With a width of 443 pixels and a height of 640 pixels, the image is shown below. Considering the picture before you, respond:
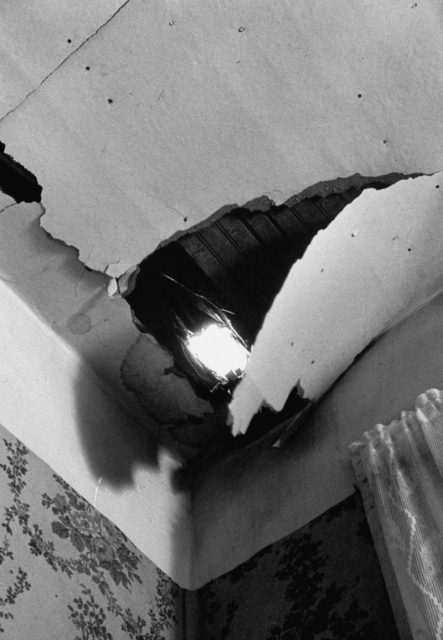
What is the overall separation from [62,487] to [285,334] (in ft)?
2.49

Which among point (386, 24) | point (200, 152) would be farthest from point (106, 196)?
point (386, 24)

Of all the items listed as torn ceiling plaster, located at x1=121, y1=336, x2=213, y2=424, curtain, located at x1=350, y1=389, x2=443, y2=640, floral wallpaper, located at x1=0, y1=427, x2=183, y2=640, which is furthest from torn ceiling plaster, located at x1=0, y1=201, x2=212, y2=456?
curtain, located at x1=350, y1=389, x2=443, y2=640

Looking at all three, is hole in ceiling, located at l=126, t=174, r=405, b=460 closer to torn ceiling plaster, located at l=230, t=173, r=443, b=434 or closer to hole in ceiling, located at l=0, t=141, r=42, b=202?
torn ceiling plaster, located at l=230, t=173, r=443, b=434

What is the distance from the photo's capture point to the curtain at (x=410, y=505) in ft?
4.79

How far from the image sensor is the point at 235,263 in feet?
6.88

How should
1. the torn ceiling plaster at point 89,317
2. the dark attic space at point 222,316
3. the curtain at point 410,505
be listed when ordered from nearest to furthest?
1. the curtain at point 410,505
2. the dark attic space at point 222,316
3. the torn ceiling plaster at point 89,317

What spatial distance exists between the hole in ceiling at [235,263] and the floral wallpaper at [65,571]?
55 cm

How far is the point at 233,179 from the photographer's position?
199 cm

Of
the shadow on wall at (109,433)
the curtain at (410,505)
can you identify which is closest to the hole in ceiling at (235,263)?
the shadow on wall at (109,433)

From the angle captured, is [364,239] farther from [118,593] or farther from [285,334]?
[118,593]

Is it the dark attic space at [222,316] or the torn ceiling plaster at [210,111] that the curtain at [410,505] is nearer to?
the dark attic space at [222,316]

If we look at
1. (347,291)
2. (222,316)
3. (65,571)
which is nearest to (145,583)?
(65,571)

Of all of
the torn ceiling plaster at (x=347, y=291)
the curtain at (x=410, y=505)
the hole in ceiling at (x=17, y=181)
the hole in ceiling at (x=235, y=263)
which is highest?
the hole in ceiling at (x=17, y=181)

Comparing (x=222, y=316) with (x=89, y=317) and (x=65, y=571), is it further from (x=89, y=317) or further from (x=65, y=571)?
(x=65, y=571)
